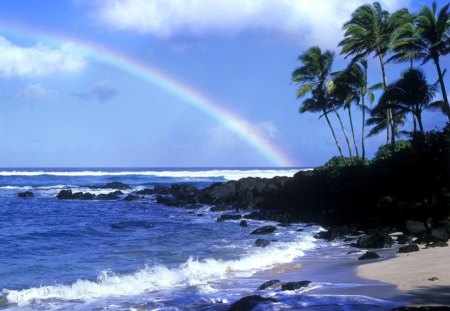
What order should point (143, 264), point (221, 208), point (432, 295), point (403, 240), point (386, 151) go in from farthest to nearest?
1. point (221, 208)
2. point (386, 151)
3. point (403, 240)
4. point (143, 264)
5. point (432, 295)

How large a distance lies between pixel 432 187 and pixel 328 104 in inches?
687

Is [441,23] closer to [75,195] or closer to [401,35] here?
[401,35]

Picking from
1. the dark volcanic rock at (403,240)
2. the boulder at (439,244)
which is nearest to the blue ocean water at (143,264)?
the dark volcanic rock at (403,240)

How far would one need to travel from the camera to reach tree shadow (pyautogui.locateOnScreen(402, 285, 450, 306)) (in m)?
8.20

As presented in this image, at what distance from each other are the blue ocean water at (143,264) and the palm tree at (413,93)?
310 inches

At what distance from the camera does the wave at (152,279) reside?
446 inches

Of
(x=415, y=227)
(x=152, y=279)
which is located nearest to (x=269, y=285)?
(x=152, y=279)

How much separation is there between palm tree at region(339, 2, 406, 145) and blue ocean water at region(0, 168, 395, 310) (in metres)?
11.2

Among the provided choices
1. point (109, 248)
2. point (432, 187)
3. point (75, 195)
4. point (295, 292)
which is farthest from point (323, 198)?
point (75, 195)

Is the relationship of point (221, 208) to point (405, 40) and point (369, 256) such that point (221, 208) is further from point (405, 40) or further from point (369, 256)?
point (369, 256)

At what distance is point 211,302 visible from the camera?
Result: 9.74 meters

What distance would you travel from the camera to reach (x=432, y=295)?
28.3 ft

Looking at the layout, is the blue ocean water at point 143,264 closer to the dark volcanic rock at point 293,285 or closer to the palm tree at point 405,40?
the dark volcanic rock at point 293,285

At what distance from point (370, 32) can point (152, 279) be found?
881 inches
